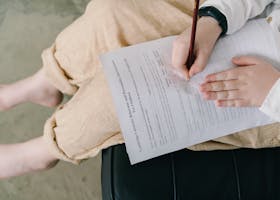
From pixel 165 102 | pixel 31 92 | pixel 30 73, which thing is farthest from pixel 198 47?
pixel 30 73

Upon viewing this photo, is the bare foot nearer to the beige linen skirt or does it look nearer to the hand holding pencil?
the beige linen skirt

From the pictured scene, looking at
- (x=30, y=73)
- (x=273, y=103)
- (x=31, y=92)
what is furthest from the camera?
(x=30, y=73)

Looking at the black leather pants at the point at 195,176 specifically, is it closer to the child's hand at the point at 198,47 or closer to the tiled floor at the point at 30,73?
the child's hand at the point at 198,47

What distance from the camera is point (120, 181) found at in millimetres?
639

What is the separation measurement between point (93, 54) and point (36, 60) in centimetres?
51

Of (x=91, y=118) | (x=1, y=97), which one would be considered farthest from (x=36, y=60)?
(x=91, y=118)

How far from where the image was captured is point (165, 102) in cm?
61

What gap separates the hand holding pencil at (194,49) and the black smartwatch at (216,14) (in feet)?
0.04

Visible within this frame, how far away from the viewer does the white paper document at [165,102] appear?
604mm

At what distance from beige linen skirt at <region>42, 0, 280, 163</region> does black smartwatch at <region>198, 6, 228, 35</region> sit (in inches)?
1.5

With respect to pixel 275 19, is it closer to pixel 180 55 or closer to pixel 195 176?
pixel 180 55

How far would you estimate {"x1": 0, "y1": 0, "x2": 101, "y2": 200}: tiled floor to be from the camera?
3.34 ft

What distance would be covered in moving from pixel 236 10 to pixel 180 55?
5.4 inches

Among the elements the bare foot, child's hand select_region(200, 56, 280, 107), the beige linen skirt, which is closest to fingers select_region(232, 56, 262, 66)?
child's hand select_region(200, 56, 280, 107)
